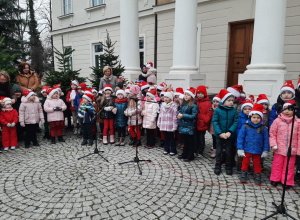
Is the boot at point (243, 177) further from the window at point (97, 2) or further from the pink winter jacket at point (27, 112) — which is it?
the window at point (97, 2)

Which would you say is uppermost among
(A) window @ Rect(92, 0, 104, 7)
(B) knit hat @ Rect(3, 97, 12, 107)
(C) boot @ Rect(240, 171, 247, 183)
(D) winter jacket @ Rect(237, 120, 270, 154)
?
(A) window @ Rect(92, 0, 104, 7)

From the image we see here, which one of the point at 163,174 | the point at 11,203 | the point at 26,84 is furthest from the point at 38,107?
the point at 163,174

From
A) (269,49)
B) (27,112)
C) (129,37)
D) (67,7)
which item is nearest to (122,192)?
(27,112)

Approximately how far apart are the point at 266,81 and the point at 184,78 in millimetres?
2438

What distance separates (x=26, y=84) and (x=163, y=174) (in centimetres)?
507

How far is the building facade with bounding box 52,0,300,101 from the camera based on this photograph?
19.6 ft

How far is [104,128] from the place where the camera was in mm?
5914

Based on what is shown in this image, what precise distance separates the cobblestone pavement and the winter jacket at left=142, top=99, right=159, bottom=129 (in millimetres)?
878

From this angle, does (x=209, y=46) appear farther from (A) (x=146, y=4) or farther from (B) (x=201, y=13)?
(A) (x=146, y=4)

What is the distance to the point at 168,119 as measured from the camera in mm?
5000

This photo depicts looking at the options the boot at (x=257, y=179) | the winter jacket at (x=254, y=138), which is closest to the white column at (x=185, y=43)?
the winter jacket at (x=254, y=138)

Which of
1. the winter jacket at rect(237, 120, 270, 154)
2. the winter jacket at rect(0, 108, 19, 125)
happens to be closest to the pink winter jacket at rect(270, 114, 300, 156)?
the winter jacket at rect(237, 120, 270, 154)

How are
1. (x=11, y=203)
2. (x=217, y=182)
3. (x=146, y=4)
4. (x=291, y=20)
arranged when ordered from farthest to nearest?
(x=146, y=4) → (x=291, y=20) → (x=217, y=182) → (x=11, y=203)

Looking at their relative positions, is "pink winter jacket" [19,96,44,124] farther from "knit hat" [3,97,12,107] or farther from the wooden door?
the wooden door
